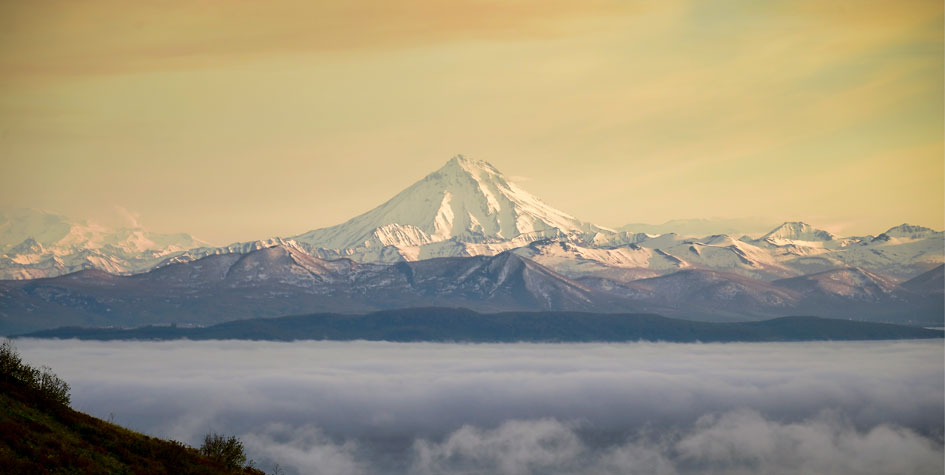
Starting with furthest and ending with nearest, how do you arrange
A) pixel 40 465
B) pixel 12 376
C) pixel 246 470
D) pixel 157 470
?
1. pixel 246 470
2. pixel 12 376
3. pixel 157 470
4. pixel 40 465

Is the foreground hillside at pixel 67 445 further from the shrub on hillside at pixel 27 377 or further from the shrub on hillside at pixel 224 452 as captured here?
the shrub on hillside at pixel 224 452

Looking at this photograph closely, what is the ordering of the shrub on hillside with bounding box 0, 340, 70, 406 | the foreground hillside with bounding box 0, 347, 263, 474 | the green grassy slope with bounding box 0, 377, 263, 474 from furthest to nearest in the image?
the shrub on hillside with bounding box 0, 340, 70, 406, the foreground hillside with bounding box 0, 347, 263, 474, the green grassy slope with bounding box 0, 377, 263, 474

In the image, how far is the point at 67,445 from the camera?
12475 cm

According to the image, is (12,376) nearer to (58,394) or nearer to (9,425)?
(58,394)

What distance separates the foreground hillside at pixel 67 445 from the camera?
383 feet

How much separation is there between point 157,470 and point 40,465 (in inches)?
626

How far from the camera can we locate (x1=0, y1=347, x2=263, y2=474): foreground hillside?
11681 cm

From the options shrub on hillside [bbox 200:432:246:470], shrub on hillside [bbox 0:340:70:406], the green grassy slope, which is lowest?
shrub on hillside [bbox 200:432:246:470]

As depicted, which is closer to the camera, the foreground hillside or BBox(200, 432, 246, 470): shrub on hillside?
the foreground hillside

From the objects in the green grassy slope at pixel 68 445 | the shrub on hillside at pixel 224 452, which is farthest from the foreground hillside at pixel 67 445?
the shrub on hillside at pixel 224 452

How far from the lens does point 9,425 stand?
120312mm

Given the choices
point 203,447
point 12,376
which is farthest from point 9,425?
point 203,447

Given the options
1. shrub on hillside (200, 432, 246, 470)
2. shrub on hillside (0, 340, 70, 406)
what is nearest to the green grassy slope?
shrub on hillside (0, 340, 70, 406)

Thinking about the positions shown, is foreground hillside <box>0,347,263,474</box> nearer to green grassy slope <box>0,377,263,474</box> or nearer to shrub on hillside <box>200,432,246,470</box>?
green grassy slope <box>0,377,263,474</box>
